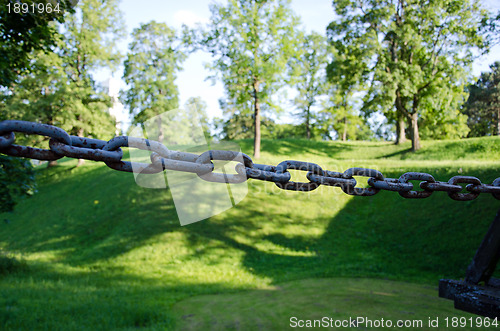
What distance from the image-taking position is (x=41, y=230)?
14305mm

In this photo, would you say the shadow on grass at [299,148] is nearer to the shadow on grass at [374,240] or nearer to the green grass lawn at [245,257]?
the green grass lawn at [245,257]

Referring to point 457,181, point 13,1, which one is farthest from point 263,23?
point 457,181

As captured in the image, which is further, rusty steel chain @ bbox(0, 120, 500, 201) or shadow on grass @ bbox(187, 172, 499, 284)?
shadow on grass @ bbox(187, 172, 499, 284)

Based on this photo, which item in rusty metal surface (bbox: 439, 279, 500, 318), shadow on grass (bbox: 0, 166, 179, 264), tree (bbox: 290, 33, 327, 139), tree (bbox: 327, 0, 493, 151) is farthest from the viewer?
tree (bbox: 290, 33, 327, 139)

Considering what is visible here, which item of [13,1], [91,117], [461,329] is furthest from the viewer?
[91,117]

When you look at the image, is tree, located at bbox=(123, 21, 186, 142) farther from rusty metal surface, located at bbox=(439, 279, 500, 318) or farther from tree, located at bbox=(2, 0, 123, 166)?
rusty metal surface, located at bbox=(439, 279, 500, 318)

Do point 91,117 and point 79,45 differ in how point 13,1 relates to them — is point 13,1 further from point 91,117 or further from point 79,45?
point 79,45

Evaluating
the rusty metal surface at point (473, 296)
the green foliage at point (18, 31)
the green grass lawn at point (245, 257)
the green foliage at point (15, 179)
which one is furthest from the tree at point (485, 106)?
the green foliage at point (15, 179)

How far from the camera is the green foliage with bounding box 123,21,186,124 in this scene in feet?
93.2

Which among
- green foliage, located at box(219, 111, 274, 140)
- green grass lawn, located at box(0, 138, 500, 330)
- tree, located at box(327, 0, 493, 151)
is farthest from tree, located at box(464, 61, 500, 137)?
green foliage, located at box(219, 111, 274, 140)

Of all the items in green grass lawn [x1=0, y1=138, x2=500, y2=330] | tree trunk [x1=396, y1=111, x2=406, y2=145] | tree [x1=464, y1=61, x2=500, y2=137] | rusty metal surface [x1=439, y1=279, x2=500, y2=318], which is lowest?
green grass lawn [x1=0, y1=138, x2=500, y2=330]

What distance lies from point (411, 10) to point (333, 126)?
67.0 ft

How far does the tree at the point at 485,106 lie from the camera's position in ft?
75.8

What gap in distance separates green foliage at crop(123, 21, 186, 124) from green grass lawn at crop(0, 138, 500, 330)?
43.9ft
